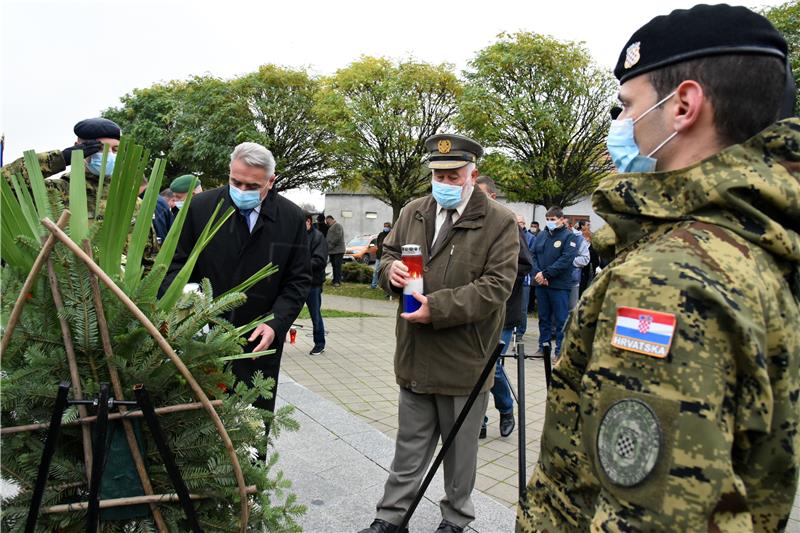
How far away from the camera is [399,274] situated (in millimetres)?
2969

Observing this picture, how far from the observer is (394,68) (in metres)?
22.4

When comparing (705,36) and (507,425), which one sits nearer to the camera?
(705,36)

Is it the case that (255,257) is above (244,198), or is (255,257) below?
below

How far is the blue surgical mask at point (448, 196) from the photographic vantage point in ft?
10.4

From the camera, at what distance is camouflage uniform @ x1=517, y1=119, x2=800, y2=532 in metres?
Answer: 0.93

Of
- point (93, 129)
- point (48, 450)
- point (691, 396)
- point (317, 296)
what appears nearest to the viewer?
point (691, 396)

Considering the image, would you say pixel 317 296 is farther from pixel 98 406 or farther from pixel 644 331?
pixel 644 331

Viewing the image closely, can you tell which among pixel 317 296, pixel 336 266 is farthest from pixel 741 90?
pixel 336 266

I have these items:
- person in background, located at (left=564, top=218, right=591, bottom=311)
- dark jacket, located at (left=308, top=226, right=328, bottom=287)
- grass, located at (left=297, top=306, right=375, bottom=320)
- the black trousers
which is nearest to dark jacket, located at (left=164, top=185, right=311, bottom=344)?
dark jacket, located at (left=308, top=226, right=328, bottom=287)

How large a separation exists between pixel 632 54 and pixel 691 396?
0.79 meters

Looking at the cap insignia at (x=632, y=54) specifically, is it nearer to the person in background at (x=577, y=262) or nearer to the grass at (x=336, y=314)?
the person in background at (x=577, y=262)

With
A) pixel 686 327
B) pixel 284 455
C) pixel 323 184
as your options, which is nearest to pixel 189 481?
pixel 686 327

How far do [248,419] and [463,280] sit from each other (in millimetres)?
1582

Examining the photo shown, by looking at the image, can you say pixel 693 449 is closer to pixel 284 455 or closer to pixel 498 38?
pixel 284 455
